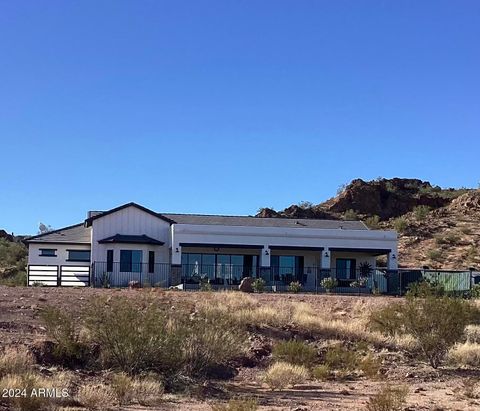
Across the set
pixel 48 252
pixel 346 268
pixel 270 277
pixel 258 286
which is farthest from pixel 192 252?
pixel 346 268

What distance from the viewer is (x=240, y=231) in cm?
4544

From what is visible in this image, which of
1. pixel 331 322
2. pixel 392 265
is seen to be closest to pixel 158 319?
pixel 331 322

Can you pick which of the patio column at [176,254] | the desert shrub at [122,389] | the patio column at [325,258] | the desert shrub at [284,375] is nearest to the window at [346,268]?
the patio column at [325,258]

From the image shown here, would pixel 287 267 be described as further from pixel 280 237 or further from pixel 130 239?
pixel 130 239

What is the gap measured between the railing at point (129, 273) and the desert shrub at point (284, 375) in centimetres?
2393

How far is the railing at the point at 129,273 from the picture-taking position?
43.3 metres

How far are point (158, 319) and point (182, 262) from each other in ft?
90.0

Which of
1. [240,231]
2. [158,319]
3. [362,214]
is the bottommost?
[158,319]

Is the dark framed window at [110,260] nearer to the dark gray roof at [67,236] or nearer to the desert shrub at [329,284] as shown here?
the dark gray roof at [67,236]

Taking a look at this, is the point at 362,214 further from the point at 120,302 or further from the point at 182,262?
the point at 120,302

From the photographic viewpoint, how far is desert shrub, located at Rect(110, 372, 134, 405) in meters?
14.4

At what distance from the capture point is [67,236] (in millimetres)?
48000

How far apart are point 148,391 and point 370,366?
289 inches

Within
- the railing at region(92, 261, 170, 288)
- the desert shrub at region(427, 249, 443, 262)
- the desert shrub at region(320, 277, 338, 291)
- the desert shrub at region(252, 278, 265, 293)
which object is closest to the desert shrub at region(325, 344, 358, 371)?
the desert shrub at region(252, 278, 265, 293)
